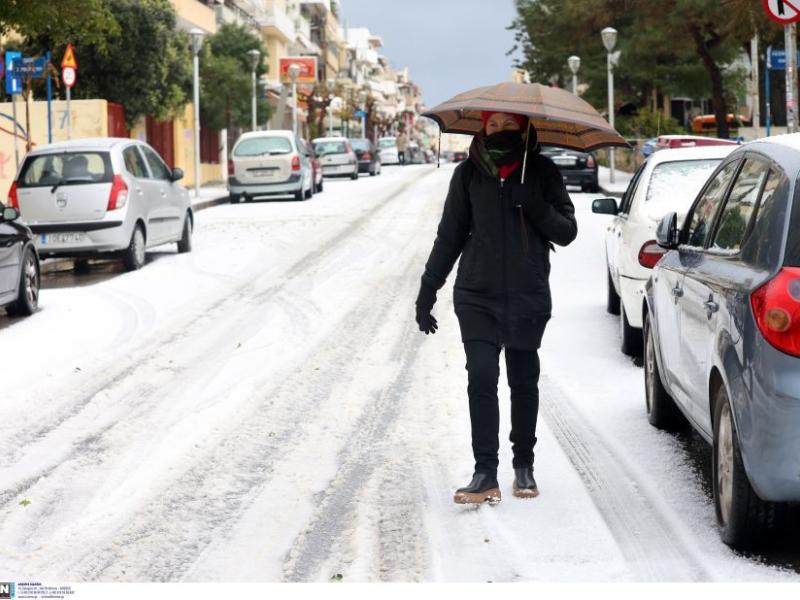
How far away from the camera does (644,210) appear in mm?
10789

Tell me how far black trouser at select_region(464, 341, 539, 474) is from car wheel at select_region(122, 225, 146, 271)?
12209mm

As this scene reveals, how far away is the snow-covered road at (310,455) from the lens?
17.9ft

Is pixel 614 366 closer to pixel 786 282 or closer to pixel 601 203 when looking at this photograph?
pixel 601 203

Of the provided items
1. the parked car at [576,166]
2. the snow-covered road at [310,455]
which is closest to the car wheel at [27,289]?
the snow-covered road at [310,455]

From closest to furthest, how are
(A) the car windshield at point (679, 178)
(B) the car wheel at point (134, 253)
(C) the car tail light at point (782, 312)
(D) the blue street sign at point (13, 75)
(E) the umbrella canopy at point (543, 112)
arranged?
(C) the car tail light at point (782, 312)
(E) the umbrella canopy at point (543, 112)
(A) the car windshield at point (679, 178)
(B) the car wheel at point (134, 253)
(D) the blue street sign at point (13, 75)

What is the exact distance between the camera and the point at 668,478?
6.83 metres

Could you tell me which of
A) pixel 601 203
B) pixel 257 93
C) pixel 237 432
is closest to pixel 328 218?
pixel 601 203

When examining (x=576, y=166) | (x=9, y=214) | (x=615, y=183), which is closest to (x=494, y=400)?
(x=9, y=214)

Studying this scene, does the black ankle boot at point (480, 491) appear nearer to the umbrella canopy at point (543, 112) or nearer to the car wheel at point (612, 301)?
the umbrella canopy at point (543, 112)

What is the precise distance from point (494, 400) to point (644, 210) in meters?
4.64

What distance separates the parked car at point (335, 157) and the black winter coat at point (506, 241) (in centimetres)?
4435

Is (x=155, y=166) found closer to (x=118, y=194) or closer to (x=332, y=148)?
(x=118, y=194)

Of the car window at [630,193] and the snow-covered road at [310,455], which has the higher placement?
the car window at [630,193]

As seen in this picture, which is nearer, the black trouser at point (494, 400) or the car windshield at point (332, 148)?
the black trouser at point (494, 400)
